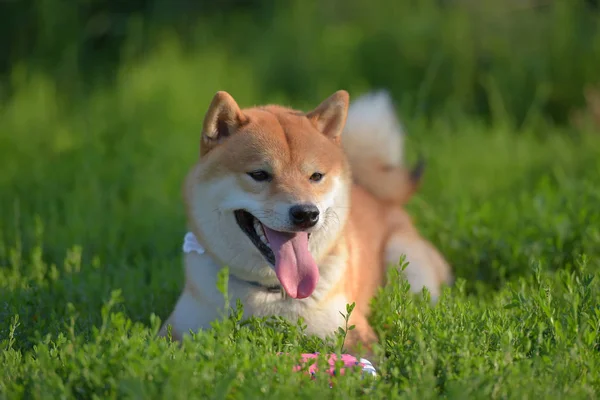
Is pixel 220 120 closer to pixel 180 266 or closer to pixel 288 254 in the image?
pixel 288 254

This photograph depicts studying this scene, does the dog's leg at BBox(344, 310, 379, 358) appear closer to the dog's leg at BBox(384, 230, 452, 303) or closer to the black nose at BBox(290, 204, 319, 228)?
the black nose at BBox(290, 204, 319, 228)

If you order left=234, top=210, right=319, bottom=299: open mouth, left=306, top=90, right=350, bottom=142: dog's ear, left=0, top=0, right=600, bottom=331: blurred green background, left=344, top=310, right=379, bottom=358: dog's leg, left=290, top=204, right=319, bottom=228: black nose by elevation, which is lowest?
left=0, top=0, right=600, bottom=331: blurred green background

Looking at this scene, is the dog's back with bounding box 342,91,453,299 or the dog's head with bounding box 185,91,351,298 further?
the dog's back with bounding box 342,91,453,299

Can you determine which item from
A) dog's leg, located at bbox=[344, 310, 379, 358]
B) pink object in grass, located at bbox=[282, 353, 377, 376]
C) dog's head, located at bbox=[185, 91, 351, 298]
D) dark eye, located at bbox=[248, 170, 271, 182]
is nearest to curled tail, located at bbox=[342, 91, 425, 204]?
dog's head, located at bbox=[185, 91, 351, 298]

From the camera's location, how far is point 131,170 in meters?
6.21

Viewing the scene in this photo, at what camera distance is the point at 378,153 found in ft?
16.5

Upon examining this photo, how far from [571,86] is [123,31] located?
17.4 ft

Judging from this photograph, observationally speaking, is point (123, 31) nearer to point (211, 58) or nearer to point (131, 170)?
point (211, 58)

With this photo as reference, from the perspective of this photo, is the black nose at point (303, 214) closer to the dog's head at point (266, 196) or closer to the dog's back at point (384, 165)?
the dog's head at point (266, 196)

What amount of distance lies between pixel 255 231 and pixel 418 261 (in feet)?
4.29

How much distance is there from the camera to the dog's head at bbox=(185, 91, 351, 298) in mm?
3463

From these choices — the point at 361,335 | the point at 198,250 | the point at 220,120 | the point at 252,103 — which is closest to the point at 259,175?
the point at 220,120

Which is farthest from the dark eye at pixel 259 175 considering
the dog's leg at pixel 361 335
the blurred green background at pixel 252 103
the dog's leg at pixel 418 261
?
the dog's leg at pixel 418 261

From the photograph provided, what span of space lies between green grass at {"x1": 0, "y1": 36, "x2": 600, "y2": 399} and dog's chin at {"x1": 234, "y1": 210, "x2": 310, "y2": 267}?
33 cm
